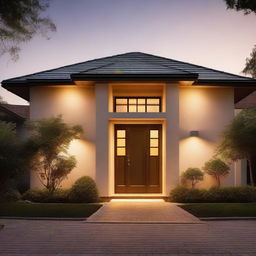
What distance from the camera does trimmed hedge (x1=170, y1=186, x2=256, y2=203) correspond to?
11.1 m

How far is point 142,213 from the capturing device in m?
8.95

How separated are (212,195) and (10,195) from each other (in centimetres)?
756

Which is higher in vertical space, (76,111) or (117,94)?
(117,94)

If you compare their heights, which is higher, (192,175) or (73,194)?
(192,175)

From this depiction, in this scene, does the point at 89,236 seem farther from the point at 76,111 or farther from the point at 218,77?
the point at 218,77

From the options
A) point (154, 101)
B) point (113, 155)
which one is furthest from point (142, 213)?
point (154, 101)

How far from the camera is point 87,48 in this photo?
19594 millimetres

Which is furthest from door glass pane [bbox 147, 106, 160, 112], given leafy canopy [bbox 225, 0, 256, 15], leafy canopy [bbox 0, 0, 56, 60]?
leafy canopy [bbox 225, 0, 256, 15]

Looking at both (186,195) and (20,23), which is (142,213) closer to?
(186,195)

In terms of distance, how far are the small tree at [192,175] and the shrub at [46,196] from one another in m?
4.51

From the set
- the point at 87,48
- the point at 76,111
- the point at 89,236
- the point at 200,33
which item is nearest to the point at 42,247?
the point at 89,236

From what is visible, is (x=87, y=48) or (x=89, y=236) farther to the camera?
(x=87, y=48)

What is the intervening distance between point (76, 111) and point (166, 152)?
405 centimetres

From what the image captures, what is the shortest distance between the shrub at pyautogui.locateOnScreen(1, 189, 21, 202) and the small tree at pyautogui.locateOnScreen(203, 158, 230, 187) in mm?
7259
